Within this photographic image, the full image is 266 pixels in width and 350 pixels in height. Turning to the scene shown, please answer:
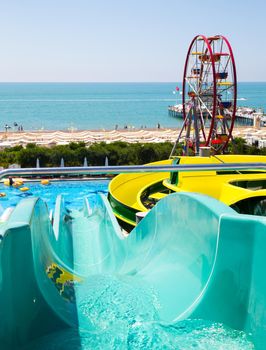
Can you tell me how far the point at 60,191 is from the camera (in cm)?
1747

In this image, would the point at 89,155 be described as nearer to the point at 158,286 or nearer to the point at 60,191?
the point at 60,191

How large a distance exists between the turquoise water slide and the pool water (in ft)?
40.6

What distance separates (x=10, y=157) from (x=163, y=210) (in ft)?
65.4

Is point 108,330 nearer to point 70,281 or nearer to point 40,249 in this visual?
point 40,249

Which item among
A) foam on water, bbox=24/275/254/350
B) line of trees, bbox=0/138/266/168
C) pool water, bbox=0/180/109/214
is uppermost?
foam on water, bbox=24/275/254/350

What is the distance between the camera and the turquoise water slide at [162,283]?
215 cm

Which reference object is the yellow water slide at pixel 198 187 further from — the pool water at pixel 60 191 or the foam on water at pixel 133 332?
the foam on water at pixel 133 332

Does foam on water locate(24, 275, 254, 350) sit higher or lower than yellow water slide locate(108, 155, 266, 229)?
higher

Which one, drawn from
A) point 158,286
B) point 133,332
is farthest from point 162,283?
point 133,332

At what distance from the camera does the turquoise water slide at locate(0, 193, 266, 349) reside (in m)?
2.15

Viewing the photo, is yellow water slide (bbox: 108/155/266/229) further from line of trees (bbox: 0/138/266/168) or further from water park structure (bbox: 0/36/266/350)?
line of trees (bbox: 0/138/266/168)

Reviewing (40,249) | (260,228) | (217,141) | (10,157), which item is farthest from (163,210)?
(10,157)

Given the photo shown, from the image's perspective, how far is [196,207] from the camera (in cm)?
273

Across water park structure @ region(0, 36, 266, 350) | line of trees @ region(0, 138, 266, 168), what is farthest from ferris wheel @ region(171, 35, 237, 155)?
water park structure @ region(0, 36, 266, 350)
